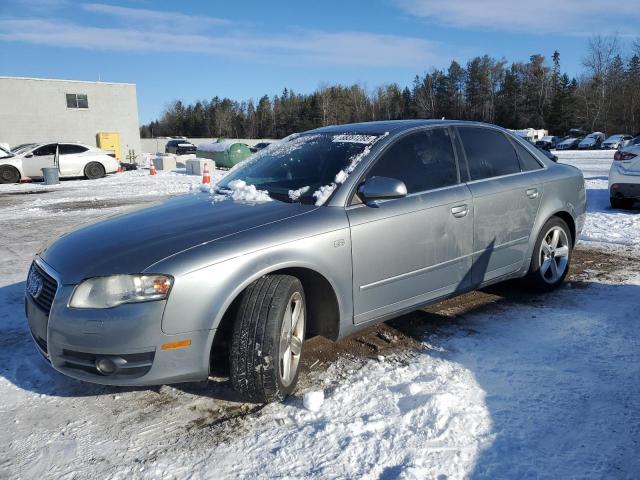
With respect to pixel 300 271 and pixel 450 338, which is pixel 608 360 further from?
pixel 300 271

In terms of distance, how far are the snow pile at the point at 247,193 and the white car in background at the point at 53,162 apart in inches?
729

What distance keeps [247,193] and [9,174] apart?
19011mm

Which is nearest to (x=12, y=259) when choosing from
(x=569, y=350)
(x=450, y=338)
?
(x=450, y=338)

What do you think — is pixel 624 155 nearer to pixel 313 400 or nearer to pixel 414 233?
pixel 414 233

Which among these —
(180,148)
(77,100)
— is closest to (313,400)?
(77,100)

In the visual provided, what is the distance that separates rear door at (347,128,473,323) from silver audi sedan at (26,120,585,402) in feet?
0.03

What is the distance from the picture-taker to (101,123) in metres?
34.7

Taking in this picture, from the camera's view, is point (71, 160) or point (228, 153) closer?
point (71, 160)

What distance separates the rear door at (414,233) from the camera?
334 centimetres

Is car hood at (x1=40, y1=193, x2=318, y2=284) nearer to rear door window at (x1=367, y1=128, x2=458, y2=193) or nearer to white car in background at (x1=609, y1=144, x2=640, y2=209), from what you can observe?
rear door window at (x1=367, y1=128, x2=458, y2=193)

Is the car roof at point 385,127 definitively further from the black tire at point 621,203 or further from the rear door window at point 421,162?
the black tire at point 621,203

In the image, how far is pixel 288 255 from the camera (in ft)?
9.71

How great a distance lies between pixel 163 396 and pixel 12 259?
461cm

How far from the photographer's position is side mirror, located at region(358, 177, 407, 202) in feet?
10.9
